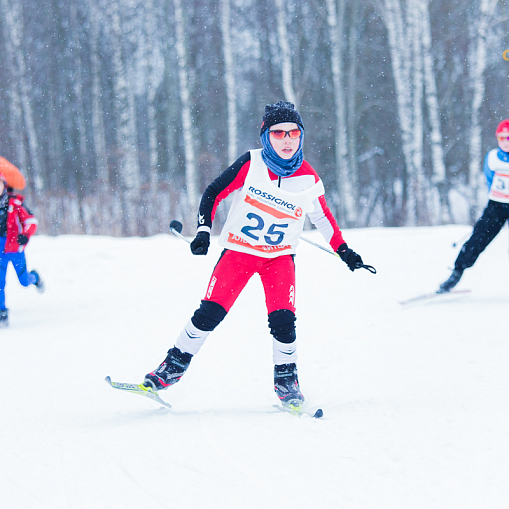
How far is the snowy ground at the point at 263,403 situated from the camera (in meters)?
1.97

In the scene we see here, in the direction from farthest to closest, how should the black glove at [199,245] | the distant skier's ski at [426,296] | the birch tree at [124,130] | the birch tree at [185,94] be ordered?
the birch tree at [124,130]
the birch tree at [185,94]
the distant skier's ski at [426,296]
the black glove at [199,245]

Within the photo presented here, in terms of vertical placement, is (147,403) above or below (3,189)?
below

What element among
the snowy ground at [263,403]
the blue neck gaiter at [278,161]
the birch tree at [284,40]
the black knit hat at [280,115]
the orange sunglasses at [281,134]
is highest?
the birch tree at [284,40]

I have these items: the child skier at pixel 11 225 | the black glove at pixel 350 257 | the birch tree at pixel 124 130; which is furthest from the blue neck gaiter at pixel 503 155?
the birch tree at pixel 124 130

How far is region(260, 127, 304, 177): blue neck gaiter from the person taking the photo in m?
2.89

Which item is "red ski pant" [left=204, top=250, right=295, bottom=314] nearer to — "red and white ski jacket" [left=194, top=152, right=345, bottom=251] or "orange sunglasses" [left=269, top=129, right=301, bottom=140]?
"red and white ski jacket" [left=194, top=152, right=345, bottom=251]

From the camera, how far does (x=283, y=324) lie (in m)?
2.96

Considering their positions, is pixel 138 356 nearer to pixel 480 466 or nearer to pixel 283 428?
pixel 283 428

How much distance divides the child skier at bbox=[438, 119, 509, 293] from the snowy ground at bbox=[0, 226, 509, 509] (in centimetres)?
59

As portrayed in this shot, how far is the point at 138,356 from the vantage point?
438cm

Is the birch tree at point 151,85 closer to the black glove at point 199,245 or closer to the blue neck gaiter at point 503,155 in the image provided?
the blue neck gaiter at point 503,155

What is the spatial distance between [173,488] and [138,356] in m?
2.51

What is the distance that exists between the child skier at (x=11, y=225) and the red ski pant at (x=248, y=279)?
339cm

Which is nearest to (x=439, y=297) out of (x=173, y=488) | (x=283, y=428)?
(x=283, y=428)
